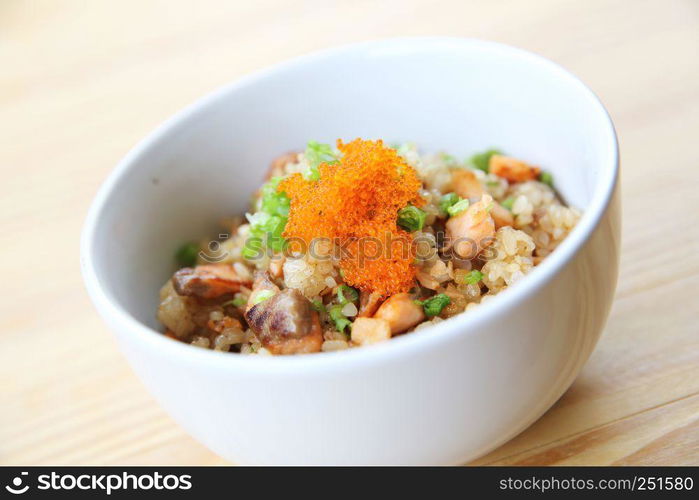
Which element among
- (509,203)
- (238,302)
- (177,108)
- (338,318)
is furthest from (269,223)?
(177,108)

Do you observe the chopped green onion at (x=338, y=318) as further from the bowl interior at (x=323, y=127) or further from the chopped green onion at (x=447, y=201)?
the bowl interior at (x=323, y=127)

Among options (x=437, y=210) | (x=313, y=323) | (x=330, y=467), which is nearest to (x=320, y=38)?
(x=437, y=210)

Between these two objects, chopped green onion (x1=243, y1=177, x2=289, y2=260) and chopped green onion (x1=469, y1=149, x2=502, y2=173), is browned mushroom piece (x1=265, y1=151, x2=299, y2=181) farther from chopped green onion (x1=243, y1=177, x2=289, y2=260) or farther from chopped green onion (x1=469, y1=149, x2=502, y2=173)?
chopped green onion (x1=469, y1=149, x2=502, y2=173)

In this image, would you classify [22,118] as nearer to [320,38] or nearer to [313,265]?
[320,38]

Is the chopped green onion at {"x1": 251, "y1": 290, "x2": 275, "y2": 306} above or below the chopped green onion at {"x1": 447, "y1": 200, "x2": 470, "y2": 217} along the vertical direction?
below

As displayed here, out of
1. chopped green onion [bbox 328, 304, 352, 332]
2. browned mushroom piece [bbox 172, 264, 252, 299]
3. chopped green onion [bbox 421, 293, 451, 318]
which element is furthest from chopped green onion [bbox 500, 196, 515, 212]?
browned mushroom piece [bbox 172, 264, 252, 299]

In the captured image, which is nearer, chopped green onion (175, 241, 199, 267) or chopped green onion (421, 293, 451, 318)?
chopped green onion (421, 293, 451, 318)
